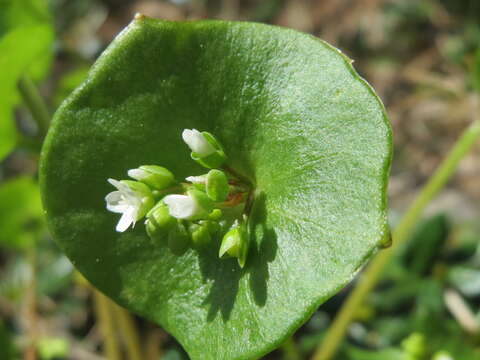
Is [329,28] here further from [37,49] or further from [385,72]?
[37,49]

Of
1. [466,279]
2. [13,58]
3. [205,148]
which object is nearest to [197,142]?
[205,148]

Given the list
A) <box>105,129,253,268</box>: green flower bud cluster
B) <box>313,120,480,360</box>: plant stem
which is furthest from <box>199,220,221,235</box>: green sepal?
<box>313,120,480,360</box>: plant stem

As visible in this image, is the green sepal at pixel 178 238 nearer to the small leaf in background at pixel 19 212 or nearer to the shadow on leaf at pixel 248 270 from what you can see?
the shadow on leaf at pixel 248 270

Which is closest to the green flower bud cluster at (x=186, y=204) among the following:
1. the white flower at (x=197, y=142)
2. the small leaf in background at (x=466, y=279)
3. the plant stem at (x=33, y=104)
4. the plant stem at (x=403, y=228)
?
the white flower at (x=197, y=142)

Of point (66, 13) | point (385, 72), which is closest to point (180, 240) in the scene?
point (385, 72)

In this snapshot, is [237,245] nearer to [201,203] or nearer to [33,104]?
[201,203]
